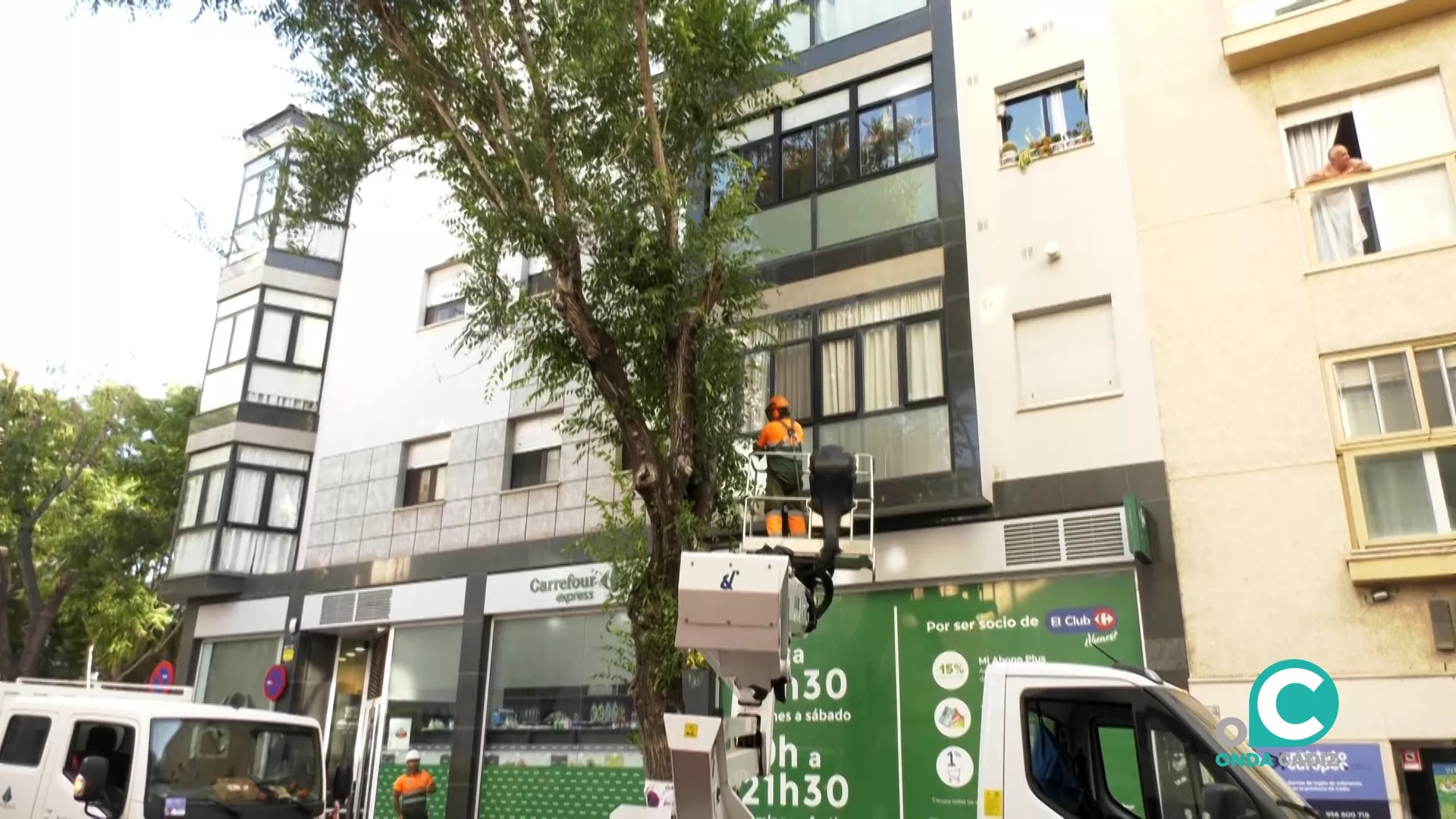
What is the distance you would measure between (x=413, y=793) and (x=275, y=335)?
36.5 ft

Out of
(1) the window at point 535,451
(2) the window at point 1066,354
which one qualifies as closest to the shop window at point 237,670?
(1) the window at point 535,451

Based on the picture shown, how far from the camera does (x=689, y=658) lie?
25.7 feet

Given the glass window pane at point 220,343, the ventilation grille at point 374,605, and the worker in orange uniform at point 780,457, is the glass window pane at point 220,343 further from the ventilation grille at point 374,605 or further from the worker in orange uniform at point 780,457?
the worker in orange uniform at point 780,457

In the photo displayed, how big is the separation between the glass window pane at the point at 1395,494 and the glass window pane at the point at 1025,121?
5508 mm

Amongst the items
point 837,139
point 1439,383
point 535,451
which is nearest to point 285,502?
point 535,451

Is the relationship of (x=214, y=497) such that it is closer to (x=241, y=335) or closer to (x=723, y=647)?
(x=241, y=335)

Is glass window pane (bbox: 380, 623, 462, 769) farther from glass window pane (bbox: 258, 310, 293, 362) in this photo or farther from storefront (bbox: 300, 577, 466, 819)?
glass window pane (bbox: 258, 310, 293, 362)

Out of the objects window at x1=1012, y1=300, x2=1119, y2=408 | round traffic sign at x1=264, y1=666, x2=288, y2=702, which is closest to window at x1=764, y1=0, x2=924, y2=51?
window at x1=1012, y1=300, x2=1119, y2=408

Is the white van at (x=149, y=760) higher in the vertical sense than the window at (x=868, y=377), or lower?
lower

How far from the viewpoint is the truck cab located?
4988mm

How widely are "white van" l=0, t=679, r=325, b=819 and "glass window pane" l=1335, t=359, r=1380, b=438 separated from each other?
10340 millimetres

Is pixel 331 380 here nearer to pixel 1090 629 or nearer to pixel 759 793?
pixel 759 793

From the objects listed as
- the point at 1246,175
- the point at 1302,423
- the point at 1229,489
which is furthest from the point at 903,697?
the point at 1246,175

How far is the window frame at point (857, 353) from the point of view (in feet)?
40.3
